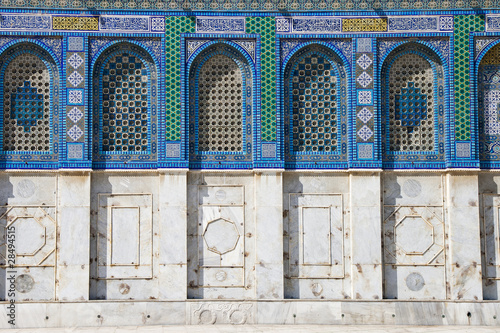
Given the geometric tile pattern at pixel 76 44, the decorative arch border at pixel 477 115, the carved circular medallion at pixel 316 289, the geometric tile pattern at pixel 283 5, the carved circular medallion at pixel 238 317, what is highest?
the geometric tile pattern at pixel 283 5

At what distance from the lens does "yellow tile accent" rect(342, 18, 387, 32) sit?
49.5 ft

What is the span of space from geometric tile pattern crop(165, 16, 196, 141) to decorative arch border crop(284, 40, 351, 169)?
222 cm

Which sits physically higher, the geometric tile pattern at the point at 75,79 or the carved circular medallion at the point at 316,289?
the geometric tile pattern at the point at 75,79

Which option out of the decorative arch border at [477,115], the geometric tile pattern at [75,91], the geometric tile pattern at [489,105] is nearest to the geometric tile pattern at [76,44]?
the geometric tile pattern at [75,91]

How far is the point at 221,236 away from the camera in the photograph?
48.7 feet

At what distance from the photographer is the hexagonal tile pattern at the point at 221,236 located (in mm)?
14812

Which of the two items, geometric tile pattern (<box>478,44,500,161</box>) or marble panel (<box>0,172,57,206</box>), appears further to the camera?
geometric tile pattern (<box>478,44,500,161</box>)

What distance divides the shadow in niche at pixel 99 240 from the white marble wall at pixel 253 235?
0.07 feet

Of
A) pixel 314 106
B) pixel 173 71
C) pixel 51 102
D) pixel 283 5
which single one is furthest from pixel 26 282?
pixel 283 5

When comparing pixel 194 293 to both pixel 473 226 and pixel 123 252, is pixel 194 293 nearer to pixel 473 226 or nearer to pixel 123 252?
pixel 123 252

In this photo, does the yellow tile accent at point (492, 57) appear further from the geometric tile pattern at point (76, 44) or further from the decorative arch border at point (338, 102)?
the geometric tile pattern at point (76, 44)

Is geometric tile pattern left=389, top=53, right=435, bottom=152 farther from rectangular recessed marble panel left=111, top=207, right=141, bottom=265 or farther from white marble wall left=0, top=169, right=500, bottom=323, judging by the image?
rectangular recessed marble panel left=111, top=207, right=141, bottom=265

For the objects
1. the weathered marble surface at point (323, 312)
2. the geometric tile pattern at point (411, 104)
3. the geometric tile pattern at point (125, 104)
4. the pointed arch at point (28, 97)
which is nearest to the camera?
the weathered marble surface at point (323, 312)

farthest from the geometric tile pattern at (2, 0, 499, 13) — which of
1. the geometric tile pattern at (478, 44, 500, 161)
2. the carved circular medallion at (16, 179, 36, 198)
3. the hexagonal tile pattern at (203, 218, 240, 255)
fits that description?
the hexagonal tile pattern at (203, 218, 240, 255)
